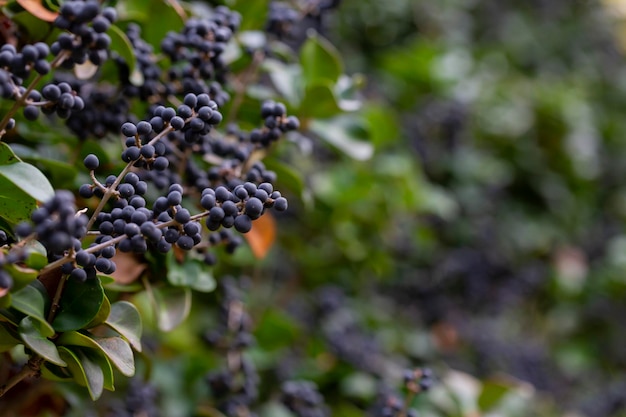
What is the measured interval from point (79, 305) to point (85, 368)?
7 cm

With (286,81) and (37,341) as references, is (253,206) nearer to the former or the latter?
(37,341)

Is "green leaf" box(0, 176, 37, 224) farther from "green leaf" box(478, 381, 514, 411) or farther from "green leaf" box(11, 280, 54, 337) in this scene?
"green leaf" box(478, 381, 514, 411)

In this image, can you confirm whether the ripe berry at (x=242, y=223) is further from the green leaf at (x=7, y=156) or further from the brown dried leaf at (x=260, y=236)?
the brown dried leaf at (x=260, y=236)

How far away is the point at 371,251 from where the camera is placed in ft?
6.14

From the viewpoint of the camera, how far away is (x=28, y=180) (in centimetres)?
71

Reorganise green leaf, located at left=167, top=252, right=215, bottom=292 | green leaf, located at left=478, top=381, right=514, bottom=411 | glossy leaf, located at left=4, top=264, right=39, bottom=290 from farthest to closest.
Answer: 1. green leaf, located at left=478, top=381, right=514, bottom=411
2. green leaf, located at left=167, top=252, right=215, bottom=292
3. glossy leaf, located at left=4, top=264, right=39, bottom=290

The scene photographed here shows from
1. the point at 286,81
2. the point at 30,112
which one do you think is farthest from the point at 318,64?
the point at 30,112

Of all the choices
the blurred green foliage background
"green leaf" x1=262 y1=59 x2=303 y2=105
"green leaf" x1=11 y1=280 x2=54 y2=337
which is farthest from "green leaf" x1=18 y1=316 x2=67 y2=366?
"green leaf" x1=262 y1=59 x2=303 y2=105

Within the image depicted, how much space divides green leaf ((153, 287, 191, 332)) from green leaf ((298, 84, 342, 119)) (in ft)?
1.39

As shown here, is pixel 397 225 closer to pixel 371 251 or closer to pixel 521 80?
pixel 371 251

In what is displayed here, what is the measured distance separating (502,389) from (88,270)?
108 cm

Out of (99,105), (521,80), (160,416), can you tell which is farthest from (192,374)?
(521,80)

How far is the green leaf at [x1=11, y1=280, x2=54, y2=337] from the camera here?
2.24 feet

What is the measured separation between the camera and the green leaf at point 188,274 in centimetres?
94
